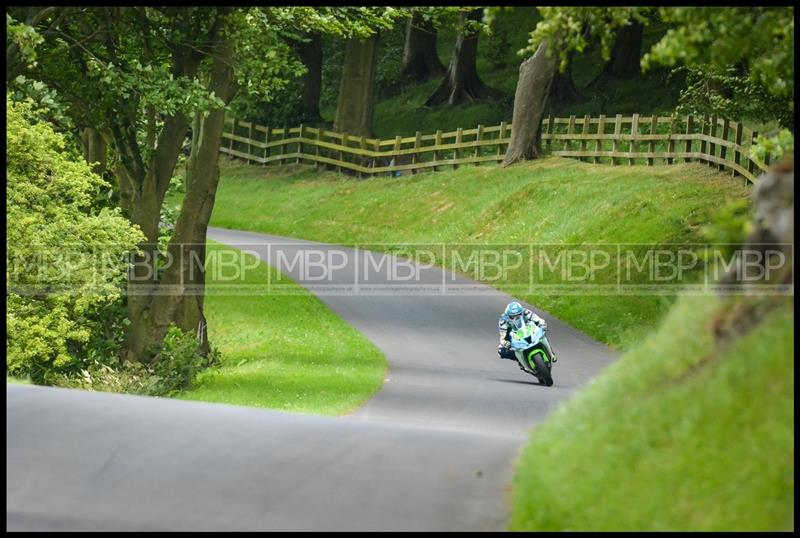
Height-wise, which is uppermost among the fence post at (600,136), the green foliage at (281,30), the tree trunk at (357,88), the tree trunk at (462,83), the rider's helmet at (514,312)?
the tree trunk at (462,83)

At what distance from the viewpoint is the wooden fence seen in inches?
1435

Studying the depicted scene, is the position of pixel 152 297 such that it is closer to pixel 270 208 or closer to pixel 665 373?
pixel 665 373

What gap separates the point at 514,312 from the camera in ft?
65.6

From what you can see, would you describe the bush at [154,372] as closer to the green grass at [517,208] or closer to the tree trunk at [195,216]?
the tree trunk at [195,216]

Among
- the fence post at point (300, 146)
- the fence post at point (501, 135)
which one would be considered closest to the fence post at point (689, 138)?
the fence post at point (501, 135)

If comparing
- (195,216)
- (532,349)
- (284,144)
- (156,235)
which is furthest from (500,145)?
(532,349)

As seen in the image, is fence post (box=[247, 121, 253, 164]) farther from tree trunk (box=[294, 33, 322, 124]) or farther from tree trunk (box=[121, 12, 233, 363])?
tree trunk (box=[121, 12, 233, 363])

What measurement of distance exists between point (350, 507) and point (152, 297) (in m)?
17.0

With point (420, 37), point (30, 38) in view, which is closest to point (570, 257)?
point (30, 38)

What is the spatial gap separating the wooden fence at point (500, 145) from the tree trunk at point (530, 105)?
0.98 metres

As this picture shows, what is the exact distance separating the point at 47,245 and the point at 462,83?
3955 cm

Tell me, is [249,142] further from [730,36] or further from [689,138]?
[730,36]

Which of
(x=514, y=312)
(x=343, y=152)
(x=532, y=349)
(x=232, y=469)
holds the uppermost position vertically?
(x=343, y=152)

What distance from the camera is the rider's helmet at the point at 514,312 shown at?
65.4 ft
